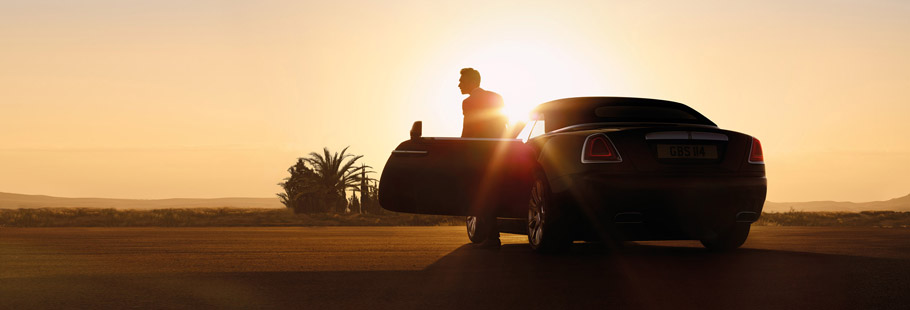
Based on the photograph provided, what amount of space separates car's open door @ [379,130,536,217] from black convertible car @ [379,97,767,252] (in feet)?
0.03

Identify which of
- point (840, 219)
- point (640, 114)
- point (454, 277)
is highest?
point (640, 114)

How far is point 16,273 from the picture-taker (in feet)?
25.7

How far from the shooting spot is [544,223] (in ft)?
28.6

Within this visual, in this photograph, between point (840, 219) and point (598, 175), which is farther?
point (840, 219)

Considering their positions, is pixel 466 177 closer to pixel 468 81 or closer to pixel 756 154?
pixel 468 81

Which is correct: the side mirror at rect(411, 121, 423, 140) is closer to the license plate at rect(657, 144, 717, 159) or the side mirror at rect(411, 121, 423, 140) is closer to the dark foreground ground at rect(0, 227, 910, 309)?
the dark foreground ground at rect(0, 227, 910, 309)

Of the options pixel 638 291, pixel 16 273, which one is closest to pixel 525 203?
pixel 638 291

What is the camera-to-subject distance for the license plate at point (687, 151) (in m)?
8.17

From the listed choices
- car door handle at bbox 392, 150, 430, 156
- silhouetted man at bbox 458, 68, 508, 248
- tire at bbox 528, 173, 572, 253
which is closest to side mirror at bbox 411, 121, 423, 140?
car door handle at bbox 392, 150, 430, 156

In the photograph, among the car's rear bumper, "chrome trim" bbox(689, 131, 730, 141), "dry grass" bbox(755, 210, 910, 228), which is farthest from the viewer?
"dry grass" bbox(755, 210, 910, 228)

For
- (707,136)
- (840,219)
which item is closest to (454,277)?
(707,136)

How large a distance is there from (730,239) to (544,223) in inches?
96.7

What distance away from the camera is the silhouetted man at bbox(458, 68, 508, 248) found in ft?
33.4

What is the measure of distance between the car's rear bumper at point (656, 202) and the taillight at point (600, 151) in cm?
15
